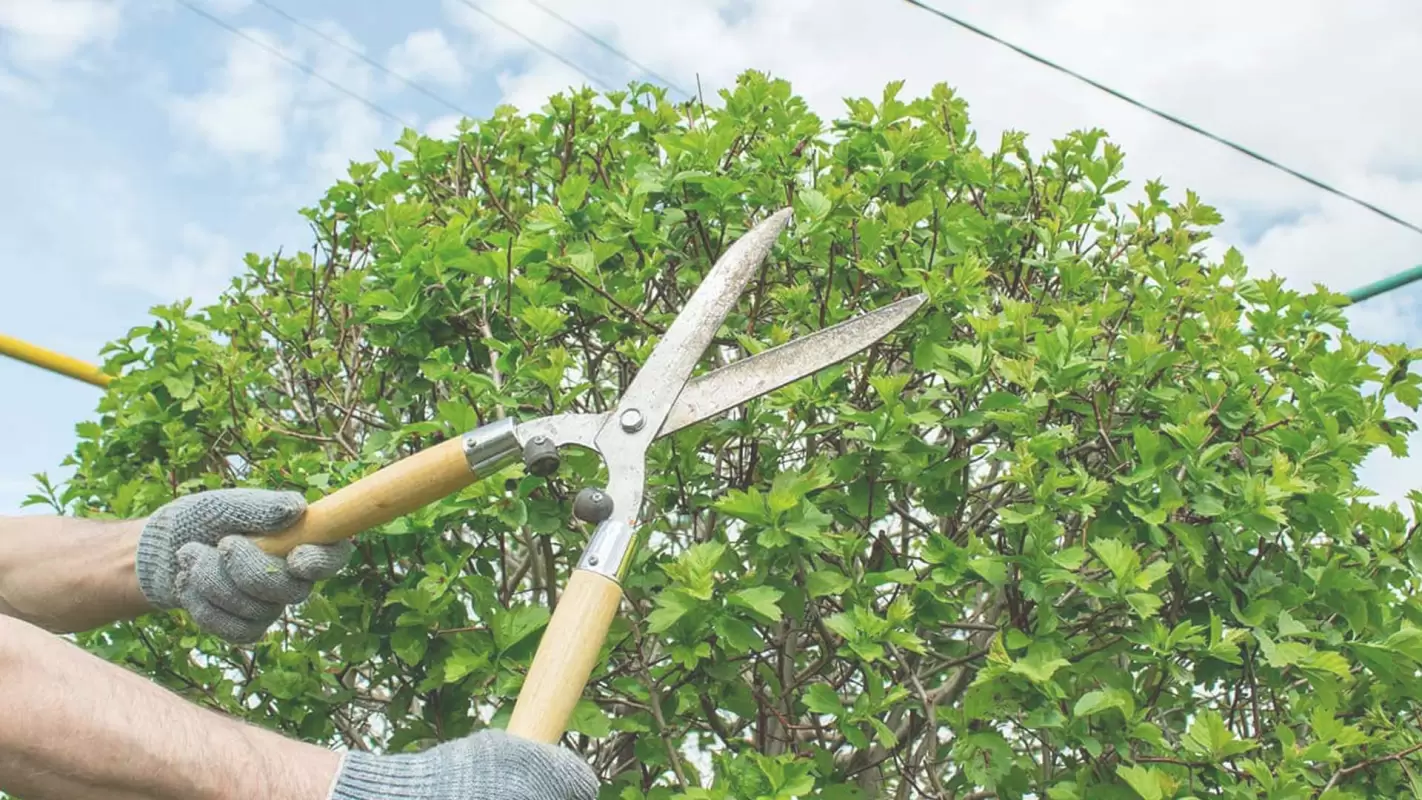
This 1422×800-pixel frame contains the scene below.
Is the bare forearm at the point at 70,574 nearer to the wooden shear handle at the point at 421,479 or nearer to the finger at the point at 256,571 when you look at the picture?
the finger at the point at 256,571

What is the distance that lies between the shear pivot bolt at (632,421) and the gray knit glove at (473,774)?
718 millimetres

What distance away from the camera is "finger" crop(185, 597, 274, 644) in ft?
8.68

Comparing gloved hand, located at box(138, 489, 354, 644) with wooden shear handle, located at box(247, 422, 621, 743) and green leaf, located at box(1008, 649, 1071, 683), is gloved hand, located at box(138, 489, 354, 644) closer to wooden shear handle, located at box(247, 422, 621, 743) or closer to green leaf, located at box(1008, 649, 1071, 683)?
wooden shear handle, located at box(247, 422, 621, 743)

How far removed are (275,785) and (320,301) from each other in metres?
2.27

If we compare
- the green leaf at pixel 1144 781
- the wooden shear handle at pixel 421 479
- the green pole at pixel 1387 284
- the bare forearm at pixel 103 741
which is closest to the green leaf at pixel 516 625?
the wooden shear handle at pixel 421 479

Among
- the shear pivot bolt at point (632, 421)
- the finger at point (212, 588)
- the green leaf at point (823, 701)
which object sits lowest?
the finger at point (212, 588)

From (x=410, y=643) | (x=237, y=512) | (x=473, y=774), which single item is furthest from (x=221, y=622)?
(x=473, y=774)

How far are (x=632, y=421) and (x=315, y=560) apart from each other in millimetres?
715

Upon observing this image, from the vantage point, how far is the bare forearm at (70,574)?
2824 mm

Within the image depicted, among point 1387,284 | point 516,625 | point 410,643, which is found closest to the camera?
point 516,625

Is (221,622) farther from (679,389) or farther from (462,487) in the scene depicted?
(679,389)

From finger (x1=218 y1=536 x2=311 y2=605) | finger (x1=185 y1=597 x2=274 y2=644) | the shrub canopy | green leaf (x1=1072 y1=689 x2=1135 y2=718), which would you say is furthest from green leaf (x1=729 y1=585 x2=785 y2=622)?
finger (x1=185 y1=597 x2=274 y2=644)

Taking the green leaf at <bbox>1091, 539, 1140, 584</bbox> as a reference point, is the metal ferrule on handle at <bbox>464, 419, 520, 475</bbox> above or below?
below

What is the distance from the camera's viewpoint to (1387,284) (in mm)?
5371
